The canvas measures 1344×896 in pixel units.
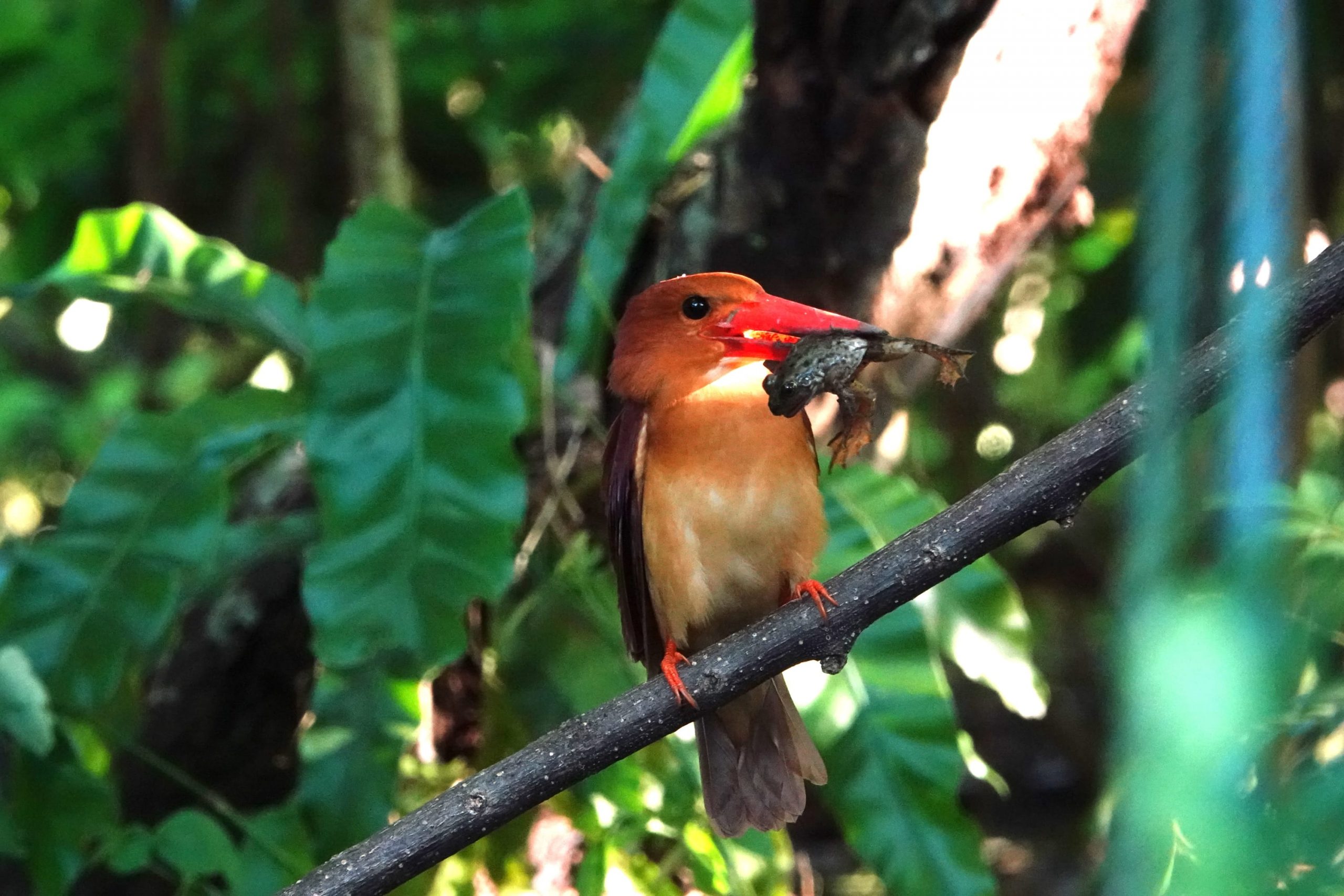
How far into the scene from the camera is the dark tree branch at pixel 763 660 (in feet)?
4.29

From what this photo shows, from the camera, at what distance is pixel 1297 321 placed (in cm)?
111

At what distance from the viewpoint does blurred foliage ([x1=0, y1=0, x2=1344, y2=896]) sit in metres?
2.01

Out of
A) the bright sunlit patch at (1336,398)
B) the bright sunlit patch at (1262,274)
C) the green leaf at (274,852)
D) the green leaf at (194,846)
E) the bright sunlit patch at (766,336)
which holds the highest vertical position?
the bright sunlit patch at (1262,274)

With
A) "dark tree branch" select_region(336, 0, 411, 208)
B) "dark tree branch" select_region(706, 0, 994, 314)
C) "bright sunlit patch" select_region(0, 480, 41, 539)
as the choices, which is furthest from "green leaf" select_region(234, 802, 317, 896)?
"bright sunlit patch" select_region(0, 480, 41, 539)

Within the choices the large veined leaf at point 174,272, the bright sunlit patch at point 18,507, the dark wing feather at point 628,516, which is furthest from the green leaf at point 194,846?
the bright sunlit patch at point 18,507

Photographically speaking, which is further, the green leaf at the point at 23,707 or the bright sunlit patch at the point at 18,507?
the bright sunlit patch at the point at 18,507

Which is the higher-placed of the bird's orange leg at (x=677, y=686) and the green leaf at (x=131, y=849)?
the bird's orange leg at (x=677, y=686)

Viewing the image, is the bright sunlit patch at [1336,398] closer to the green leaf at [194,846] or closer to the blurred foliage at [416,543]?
the blurred foliage at [416,543]

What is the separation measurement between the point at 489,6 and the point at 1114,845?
3.85 metres

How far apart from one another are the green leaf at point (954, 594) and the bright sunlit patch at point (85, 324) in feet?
7.78

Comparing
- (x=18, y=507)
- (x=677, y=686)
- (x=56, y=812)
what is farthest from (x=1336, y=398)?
(x=18, y=507)

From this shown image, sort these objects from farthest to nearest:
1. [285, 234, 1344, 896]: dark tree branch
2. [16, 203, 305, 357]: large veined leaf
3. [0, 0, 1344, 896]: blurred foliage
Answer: [16, 203, 305, 357]: large veined leaf, [0, 0, 1344, 896]: blurred foliage, [285, 234, 1344, 896]: dark tree branch

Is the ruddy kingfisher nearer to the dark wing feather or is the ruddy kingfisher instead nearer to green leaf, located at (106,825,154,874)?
the dark wing feather

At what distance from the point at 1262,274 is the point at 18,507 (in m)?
5.97
